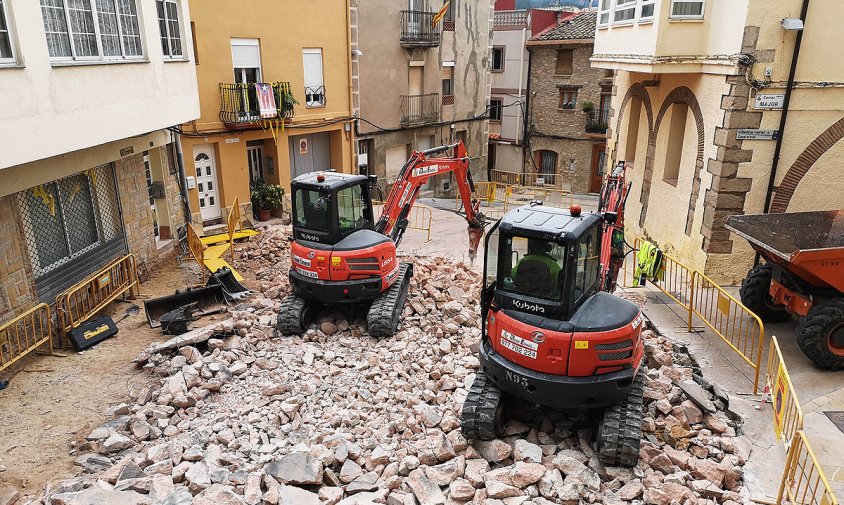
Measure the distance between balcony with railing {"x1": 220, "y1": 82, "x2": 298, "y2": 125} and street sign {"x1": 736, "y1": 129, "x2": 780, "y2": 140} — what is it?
11.9 m

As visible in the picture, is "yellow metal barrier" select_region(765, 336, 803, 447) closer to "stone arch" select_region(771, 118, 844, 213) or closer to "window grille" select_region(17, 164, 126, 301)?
"stone arch" select_region(771, 118, 844, 213)

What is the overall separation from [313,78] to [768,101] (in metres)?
13.0

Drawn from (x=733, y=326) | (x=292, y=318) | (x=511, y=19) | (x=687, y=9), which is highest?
(x=511, y=19)

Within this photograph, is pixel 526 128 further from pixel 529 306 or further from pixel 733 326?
pixel 529 306


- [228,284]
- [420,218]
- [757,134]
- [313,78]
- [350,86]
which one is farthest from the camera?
[350,86]

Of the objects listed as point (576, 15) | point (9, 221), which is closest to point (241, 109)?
point (9, 221)

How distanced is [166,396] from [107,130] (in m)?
4.55

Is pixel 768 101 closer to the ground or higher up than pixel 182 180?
higher up

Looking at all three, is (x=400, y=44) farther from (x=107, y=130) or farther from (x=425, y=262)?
(x=107, y=130)

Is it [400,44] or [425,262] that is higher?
[400,44]

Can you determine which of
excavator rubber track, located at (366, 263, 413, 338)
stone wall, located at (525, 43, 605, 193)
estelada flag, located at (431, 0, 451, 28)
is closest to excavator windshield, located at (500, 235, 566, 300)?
excavator rubber track, located at (366, 263, 413, 338)

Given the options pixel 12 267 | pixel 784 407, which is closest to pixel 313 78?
pixel 12 267

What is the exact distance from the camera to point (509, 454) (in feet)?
21.0

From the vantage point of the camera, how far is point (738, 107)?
10.4 metres
